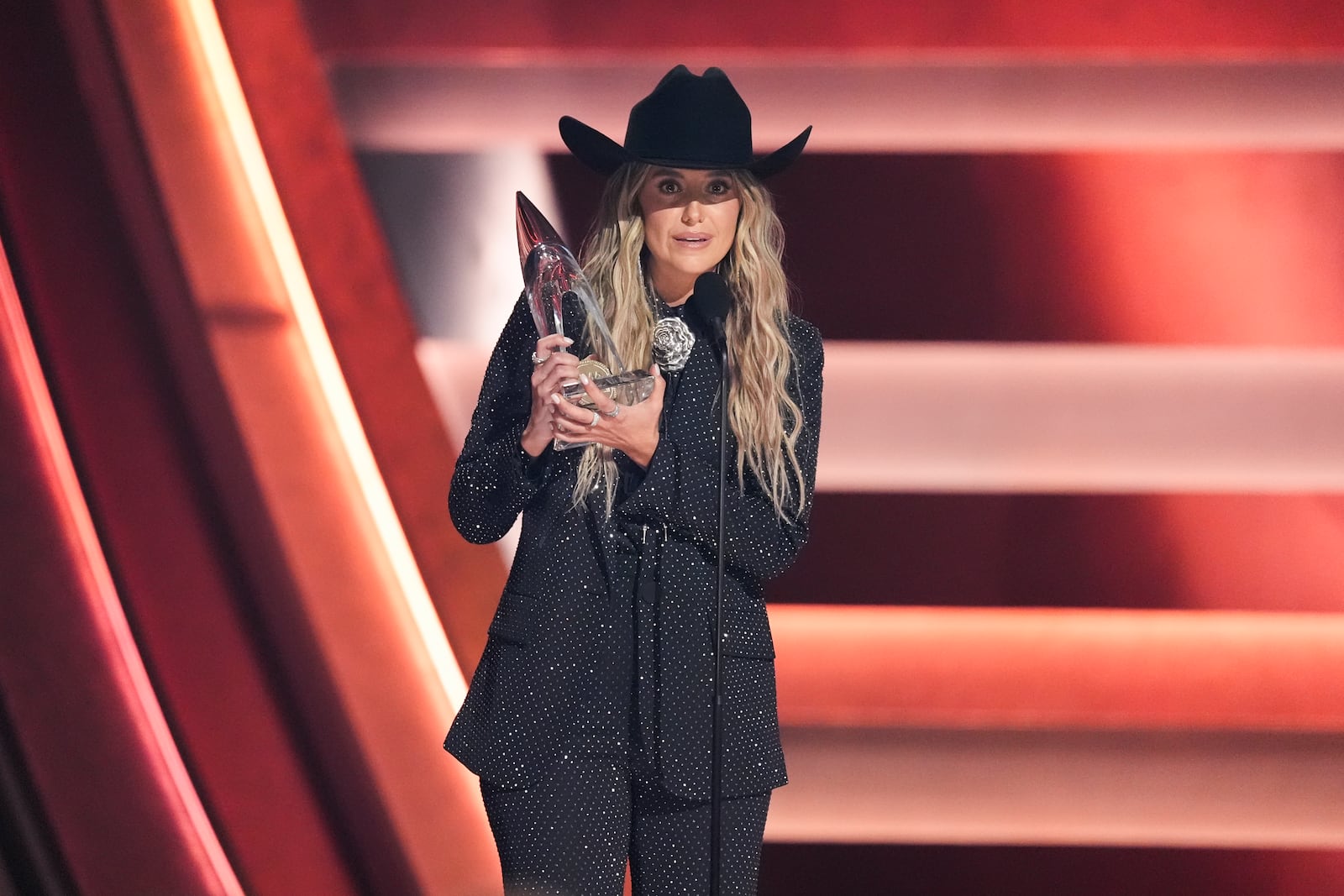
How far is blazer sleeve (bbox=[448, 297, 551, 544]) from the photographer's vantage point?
1.34 metres

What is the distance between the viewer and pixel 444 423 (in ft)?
7.07

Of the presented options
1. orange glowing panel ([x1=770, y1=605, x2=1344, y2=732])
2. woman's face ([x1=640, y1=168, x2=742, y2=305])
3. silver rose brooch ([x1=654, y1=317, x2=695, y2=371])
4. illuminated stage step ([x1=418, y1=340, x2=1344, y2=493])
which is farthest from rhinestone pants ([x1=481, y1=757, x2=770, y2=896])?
illuminated stage step ([x1=418, y1=340, x2=1344, y2=493])

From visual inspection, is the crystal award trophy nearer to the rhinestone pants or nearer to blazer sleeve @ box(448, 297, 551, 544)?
blazer sleeve @ box(448, 297, 551, 544)

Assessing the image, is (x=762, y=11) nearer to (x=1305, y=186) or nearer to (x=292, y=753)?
(x=1305, y=186)

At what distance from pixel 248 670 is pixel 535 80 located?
3.60 ft

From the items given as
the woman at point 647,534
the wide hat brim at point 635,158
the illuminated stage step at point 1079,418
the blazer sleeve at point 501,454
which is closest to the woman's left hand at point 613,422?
the woman at point 647,534

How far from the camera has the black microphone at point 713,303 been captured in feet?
3.83

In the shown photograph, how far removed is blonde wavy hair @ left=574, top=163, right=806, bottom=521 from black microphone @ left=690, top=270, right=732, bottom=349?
7.9 inches

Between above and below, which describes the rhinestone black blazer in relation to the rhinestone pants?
above

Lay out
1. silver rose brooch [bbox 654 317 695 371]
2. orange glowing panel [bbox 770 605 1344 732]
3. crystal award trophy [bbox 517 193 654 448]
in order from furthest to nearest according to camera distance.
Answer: orange glowing panel [bbox 770 605 1344 732], silver rose brooch [bbox 654 317 695 371], crystal award trophy [bbox 517 193 654 448]

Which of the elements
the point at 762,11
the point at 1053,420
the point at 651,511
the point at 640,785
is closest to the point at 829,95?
the point at 762,11

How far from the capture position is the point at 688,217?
4.50 ft

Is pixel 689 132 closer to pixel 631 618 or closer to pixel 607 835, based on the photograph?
pixel 631 618

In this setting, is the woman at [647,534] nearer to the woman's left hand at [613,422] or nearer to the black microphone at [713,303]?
the woman's left hand at [613,422]
